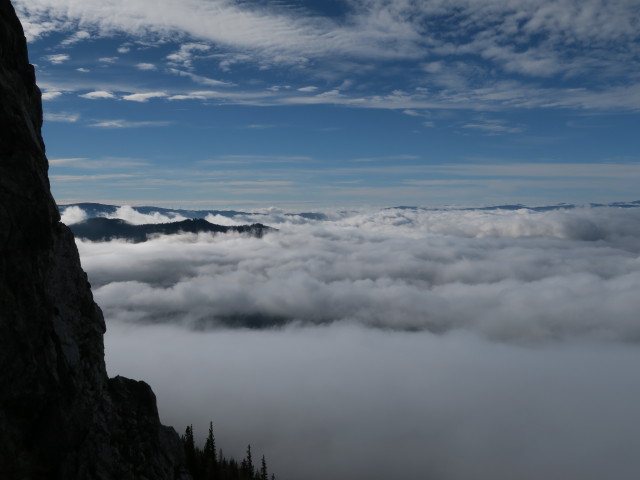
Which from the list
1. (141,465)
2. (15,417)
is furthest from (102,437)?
(15,417)

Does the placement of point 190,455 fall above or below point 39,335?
below

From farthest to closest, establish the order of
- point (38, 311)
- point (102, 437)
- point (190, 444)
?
1. point (190, 444)
2. point (102, 437)
3. point (38, 311)

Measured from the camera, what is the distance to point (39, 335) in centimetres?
3597

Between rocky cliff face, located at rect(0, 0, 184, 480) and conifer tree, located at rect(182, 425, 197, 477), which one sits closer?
rocky cliff face, located at rect(0, 0, 184, 480)

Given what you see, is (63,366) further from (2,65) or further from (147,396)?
(2,65)

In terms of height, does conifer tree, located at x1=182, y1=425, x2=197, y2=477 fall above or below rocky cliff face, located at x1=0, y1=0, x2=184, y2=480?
below

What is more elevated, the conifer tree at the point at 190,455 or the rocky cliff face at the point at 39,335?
the rocky cliff face at the point at 39,335

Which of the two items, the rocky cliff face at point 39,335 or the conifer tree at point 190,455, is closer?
the rocky cliff face at point 39,335

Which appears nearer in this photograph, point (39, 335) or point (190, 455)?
point (39, 335)

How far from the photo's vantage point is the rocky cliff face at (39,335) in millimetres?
33469

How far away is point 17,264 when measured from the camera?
113 feet

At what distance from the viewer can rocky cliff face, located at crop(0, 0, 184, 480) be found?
33.5 m

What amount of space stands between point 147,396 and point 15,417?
54.5 ft

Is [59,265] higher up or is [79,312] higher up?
[59,265]
